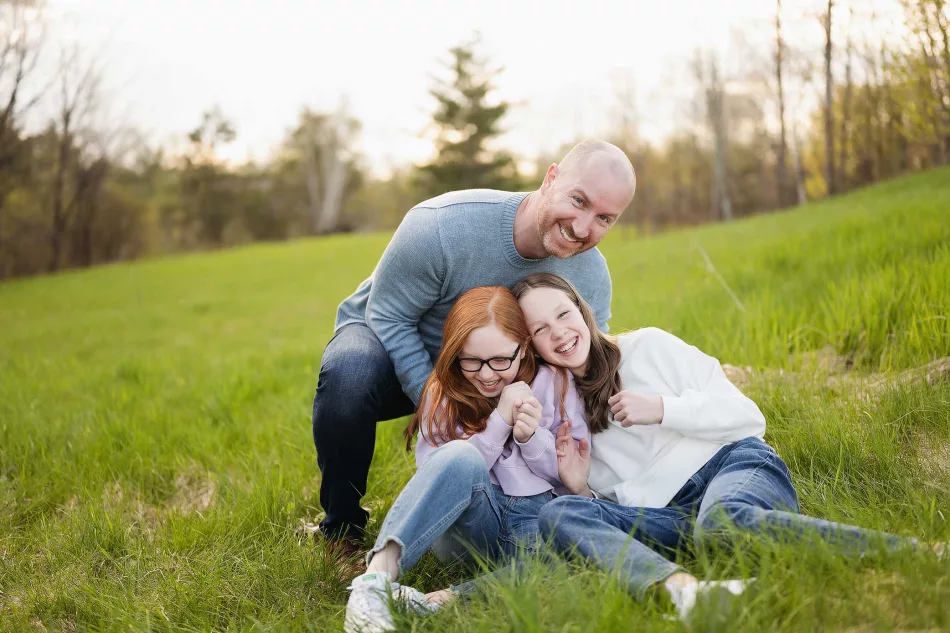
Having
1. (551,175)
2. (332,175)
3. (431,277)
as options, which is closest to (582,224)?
(551,175)

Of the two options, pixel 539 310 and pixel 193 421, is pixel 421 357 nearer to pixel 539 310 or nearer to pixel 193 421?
pixel 539 310

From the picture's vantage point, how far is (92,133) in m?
21.4

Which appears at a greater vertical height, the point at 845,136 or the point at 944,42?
the point at 845,136

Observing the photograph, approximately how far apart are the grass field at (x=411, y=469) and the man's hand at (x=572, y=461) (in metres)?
0.40

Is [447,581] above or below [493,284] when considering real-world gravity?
below

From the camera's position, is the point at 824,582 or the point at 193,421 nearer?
the point at 824,582

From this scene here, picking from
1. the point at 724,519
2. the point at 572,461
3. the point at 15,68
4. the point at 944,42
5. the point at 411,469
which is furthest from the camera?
the point at 15,68

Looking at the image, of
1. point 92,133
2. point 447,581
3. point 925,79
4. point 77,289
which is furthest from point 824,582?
point 92,133

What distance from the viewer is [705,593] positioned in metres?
1.73

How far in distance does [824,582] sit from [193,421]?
149 inches

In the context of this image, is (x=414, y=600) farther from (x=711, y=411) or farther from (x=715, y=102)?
(x=715, y=102)

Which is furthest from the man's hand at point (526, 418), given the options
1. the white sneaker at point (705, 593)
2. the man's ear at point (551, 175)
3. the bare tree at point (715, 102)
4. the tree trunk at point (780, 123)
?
the bare tree at point (715, 102)

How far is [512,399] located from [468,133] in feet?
106

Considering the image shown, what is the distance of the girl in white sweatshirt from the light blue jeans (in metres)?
0.17
